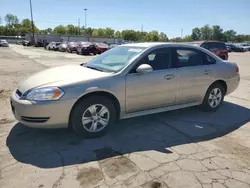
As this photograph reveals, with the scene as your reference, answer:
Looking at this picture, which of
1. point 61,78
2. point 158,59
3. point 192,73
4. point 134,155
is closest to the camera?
point 134,155

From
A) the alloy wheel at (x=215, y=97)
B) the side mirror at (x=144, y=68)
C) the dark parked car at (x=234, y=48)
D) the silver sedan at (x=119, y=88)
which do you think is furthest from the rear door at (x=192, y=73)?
the dark parked car at (x=234, y=48)

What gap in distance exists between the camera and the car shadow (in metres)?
3.17

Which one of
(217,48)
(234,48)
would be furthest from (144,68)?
(234,48)

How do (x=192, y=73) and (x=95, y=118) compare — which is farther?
(x=192, y=73)

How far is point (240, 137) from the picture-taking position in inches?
157

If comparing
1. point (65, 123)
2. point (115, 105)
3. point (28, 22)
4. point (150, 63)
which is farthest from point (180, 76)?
point (28, 22)

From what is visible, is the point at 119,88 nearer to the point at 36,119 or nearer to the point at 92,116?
the point at 92,116

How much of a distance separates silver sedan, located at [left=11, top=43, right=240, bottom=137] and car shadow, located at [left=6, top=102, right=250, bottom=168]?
0.29m

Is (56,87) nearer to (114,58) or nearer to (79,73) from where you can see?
(79,73)

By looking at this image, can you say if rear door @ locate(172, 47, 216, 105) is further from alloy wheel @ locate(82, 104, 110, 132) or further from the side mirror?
alloy wheel @ locate(82, 104, 110, 132)

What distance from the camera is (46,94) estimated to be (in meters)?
3.31

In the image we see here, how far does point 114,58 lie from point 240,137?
8.92 ft

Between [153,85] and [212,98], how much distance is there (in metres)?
1.85

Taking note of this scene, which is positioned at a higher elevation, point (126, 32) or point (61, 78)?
point (126, 32)
